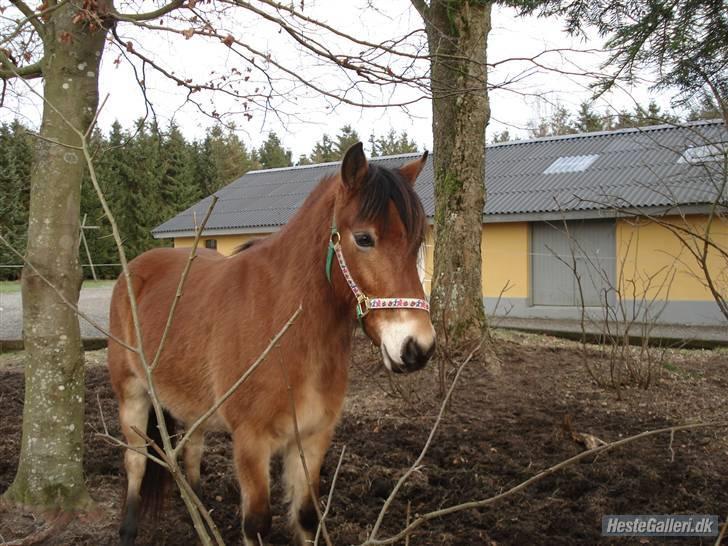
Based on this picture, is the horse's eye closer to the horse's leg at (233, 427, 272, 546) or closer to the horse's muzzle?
the horse's muzzle

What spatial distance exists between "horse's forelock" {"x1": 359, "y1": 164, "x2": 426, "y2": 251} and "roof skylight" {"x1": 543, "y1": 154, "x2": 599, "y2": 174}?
56.7 feet

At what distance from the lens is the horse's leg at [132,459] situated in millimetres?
3410

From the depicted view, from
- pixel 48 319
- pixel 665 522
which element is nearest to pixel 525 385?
pixel 665 522

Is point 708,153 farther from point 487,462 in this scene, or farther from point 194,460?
point 194,460

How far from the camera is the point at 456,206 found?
7473 mm

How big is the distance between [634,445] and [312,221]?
3.01 metres

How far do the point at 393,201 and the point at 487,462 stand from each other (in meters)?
2.43

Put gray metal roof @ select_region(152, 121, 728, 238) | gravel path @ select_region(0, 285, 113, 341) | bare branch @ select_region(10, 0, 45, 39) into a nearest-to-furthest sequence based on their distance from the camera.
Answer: bare branch @ select_region(10, 0, 45, 39) < gravel path @ select_region(0, 285, 113, 341) < gray metal roof @ select_region(152, 121, 728, 238)

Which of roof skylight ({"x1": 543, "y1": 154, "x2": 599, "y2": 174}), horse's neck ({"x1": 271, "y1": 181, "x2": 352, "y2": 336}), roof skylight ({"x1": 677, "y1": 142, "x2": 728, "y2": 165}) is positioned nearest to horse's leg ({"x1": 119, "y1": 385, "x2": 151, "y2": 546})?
horse's neck ({"x1": 271, "y1": 181, "x2": 352, "y2": 336})

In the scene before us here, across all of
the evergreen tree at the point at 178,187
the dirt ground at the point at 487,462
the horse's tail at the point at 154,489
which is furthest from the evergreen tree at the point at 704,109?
the evergreen tree at the point at 178,187

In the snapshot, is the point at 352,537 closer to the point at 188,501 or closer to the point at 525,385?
the point at 188,501

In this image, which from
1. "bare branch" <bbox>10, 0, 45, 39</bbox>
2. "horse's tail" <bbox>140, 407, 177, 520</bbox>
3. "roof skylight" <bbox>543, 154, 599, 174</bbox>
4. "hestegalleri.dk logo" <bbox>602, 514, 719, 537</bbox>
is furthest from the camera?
"roof skylight" <bbox>543, 154, 599, 174</bbox>

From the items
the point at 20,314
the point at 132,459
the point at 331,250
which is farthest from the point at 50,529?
the point at 20,314

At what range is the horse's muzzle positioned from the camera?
2277 mm
